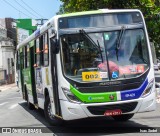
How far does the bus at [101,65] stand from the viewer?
9.71m

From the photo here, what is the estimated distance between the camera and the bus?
31.9 feet

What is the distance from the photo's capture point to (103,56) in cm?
1001

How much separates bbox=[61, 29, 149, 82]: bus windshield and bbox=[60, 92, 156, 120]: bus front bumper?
0.59m

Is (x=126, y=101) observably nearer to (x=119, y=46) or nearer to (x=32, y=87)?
(x=119, y=46)

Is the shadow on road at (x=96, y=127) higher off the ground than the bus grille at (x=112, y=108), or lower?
lower

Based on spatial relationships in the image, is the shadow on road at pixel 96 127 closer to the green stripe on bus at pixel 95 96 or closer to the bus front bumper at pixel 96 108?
the bus front bumper at pixel 96 108

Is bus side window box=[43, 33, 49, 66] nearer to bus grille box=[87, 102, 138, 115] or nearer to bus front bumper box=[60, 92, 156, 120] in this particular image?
bus front bumper box=[60, 92, 156, 120]

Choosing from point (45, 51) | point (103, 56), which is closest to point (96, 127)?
point (103, 56)

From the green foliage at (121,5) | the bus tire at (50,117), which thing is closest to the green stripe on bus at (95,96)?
the bus tire at (50,117)

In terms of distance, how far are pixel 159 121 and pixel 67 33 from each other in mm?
3826

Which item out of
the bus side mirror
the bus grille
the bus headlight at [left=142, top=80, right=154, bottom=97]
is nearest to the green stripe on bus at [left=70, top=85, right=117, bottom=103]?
the bus grille

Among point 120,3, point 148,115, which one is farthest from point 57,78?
point 120,3

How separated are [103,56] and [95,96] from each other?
1.01m

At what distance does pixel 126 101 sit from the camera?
975cm
